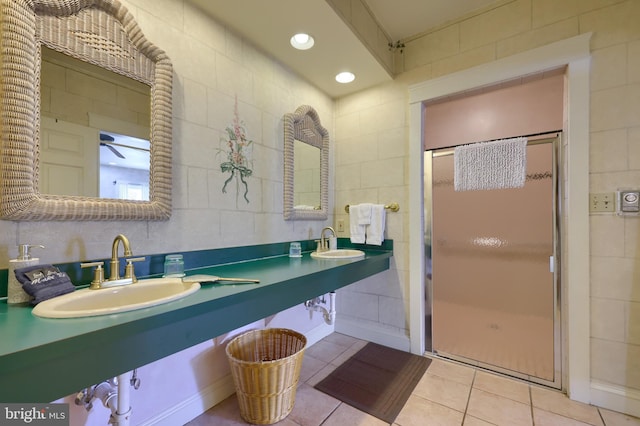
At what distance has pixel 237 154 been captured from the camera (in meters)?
1.67

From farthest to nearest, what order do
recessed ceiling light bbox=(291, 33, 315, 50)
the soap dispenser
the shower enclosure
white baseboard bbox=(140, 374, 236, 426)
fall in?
1. the shower enclosure
2. recessed ceiling light bbox=(291, 33, 315, 50)
3. white baseboard bbox=(140, 374, 236, 426)
4. the soap dispenser

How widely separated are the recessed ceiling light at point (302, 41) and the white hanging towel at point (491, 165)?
1.30 meters

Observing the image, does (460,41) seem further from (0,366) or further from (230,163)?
(0,366)

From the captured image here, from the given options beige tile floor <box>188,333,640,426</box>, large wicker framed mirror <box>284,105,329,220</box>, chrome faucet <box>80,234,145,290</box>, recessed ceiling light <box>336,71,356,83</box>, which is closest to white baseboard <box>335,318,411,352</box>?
beige tile floor <box>188,333,640,426</box>

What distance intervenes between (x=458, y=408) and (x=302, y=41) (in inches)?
93.5

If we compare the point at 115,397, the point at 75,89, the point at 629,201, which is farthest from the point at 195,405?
the point at 629,201

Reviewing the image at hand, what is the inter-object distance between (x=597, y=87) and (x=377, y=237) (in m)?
1.58

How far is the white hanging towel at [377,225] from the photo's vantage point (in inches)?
88.6

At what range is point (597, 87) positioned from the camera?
1.55 meters

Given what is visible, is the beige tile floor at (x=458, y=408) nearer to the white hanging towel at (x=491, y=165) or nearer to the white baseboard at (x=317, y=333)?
the white baseboard at (x=317, y=333)

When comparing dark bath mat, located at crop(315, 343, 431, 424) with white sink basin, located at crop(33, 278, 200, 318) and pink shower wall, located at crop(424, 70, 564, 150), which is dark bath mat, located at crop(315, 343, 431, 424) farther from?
pink shower wall, located at crop(424, 70, 564, 150)

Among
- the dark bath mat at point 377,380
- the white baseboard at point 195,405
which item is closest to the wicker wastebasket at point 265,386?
the white baseboard at point 195,405

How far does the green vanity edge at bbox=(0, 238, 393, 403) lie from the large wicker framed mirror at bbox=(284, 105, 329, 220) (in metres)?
0.81

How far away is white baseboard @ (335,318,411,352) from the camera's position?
7.27 ft
